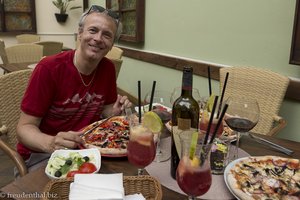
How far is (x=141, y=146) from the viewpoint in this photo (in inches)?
36.6

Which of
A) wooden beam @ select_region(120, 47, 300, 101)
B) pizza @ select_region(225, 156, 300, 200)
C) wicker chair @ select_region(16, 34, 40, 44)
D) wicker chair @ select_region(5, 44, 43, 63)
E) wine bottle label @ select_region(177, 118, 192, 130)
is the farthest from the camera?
wicker chair @ select_region(16, 34, 40, 44)

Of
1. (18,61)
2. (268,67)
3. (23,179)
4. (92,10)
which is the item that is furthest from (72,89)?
(18,61)

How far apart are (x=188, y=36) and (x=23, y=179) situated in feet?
7.29

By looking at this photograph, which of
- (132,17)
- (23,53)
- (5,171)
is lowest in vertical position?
(5,171)

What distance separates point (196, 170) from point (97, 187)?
27 centimetres

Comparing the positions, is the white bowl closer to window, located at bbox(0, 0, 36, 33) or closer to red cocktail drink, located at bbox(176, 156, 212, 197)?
red cocktail drink, located at bbox(176, 156, 212, 197)

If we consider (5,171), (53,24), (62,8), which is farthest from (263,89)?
(53,24)

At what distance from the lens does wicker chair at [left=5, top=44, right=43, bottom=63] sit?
11.8 ft

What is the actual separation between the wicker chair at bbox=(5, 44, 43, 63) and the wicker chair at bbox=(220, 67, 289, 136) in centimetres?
249

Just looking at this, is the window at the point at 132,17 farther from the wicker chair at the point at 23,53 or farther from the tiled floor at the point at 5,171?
the tiled floor at the point at 5,171

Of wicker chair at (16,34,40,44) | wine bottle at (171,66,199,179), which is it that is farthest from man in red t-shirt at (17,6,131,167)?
wicker chair at (16,34,40,44)

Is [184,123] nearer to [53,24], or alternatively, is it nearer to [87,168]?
[87,168]

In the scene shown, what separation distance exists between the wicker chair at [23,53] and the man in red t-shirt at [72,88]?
2291mm

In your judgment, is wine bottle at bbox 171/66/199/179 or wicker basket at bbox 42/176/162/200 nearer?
wicker basket at bbox 42/176/162/200
